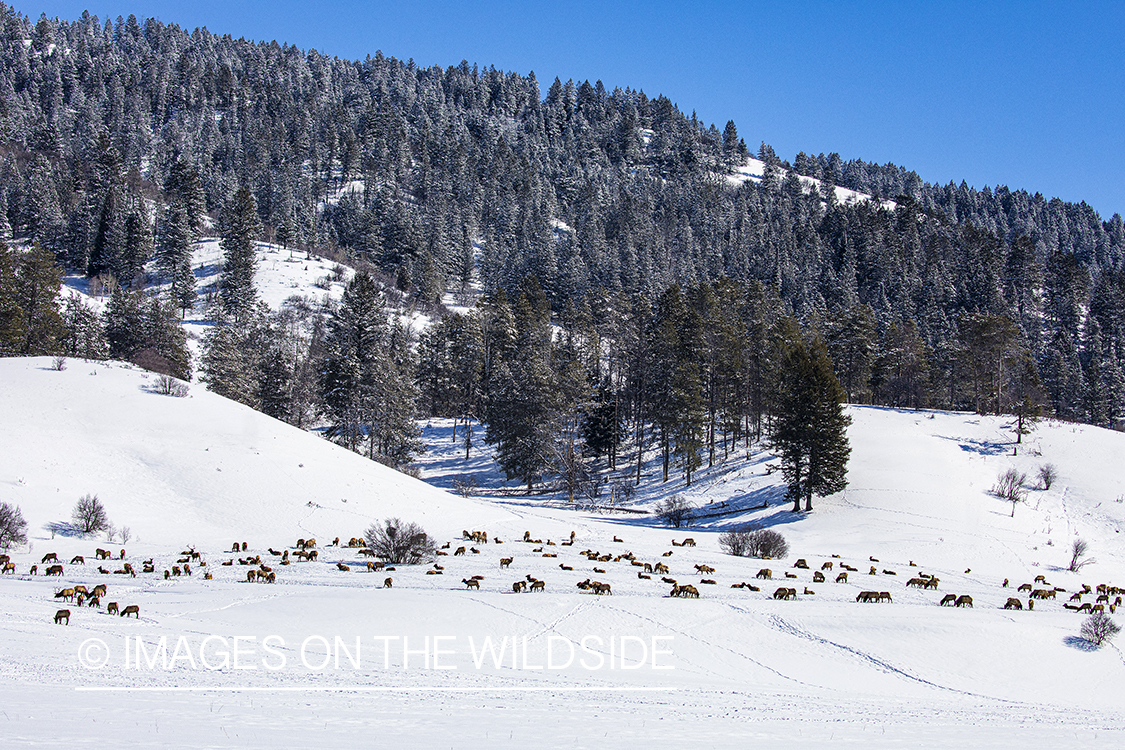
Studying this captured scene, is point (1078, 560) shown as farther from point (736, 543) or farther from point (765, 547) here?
point (736, 543)

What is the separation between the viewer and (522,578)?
18.3m

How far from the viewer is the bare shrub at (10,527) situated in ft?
60.0

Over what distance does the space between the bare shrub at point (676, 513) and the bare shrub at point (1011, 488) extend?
18.4 meters

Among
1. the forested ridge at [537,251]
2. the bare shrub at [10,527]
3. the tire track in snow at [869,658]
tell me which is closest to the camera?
the tire track in snow at [869,658]

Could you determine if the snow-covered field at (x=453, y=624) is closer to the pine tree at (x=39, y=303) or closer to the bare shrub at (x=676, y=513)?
the bare shrub at (x=676, y=513)

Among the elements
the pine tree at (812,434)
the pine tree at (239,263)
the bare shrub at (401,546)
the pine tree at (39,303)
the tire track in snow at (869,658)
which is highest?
the pine tree at (239,263)

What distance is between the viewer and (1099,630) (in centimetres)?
1516

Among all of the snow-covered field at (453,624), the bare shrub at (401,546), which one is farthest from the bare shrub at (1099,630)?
the bare shrub at (401,546)

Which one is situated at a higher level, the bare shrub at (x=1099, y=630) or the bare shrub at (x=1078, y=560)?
the bare shrub at (x=1099, y=630)

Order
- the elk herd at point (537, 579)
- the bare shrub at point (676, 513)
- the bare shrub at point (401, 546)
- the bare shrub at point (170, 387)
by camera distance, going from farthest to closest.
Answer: the bare shrub at point (676, 513) → the bare shrub at point (170, 387) → the bare shrub at point (401, 546) → the elk herd at point (537, 579)

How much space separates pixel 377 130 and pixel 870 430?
142396mm

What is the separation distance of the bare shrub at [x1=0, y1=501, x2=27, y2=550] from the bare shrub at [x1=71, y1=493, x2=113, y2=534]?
1.67 meters

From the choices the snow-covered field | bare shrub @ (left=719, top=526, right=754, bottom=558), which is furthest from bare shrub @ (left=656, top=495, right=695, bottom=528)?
bare shrub @ (left=719, top=526, right=754, bottom=558)

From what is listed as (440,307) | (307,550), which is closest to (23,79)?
(440,307)
